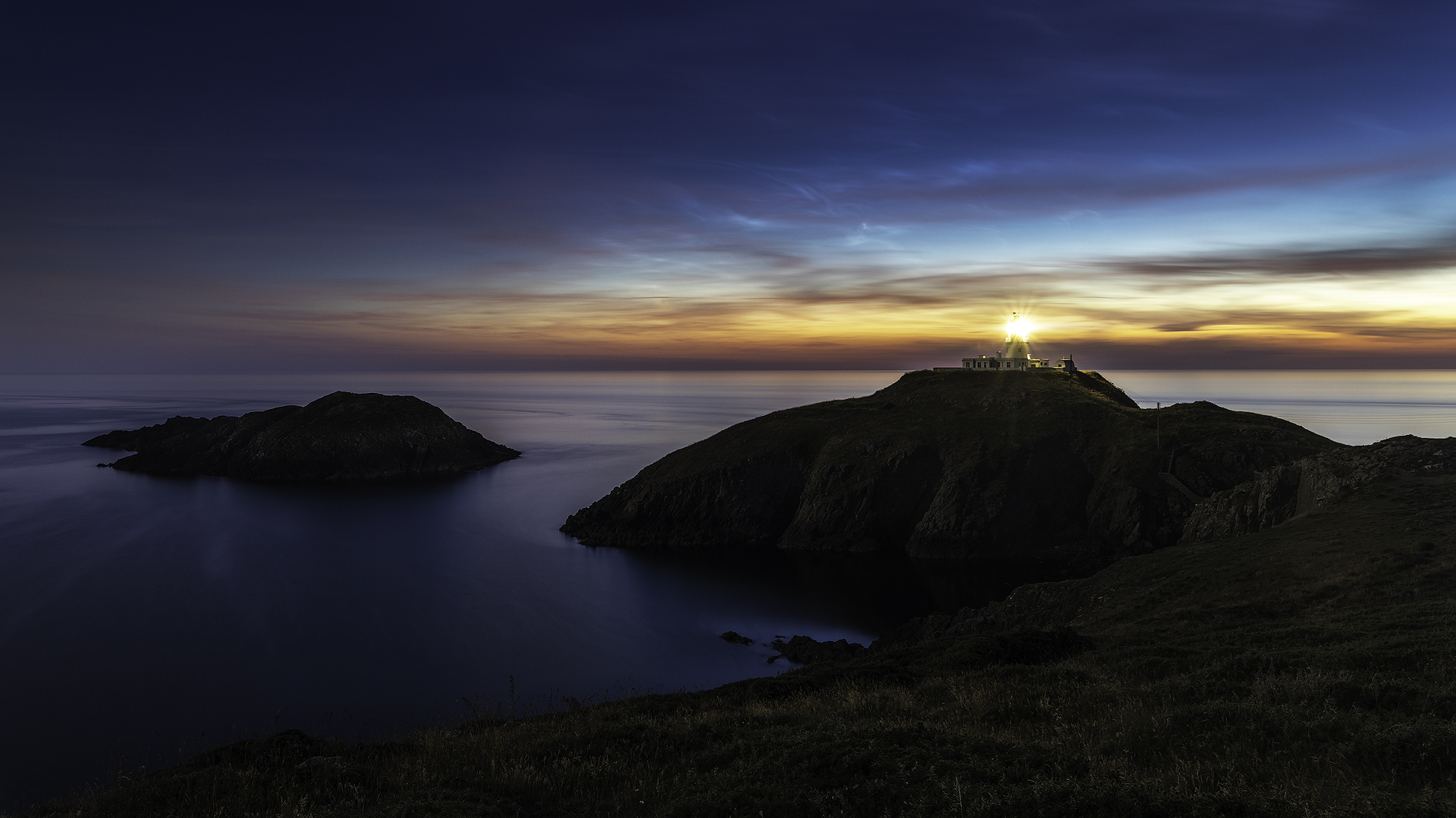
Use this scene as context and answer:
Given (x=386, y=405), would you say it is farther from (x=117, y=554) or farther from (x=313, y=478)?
(x=117, y=554)

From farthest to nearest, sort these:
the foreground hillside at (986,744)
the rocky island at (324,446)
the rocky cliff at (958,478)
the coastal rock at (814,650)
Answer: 1. the rocky island at (324,446)
2. the rocky cliff at (958,478)
3. the coastal rock at (814,650)
4. the foreground hillside at (986,744)

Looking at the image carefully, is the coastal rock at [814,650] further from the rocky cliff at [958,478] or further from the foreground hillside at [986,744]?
the rocky cliff at [958,478]

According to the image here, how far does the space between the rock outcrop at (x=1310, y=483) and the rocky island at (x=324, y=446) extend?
10602 cm

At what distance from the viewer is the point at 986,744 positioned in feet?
34.4

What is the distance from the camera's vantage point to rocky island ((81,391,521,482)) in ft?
372

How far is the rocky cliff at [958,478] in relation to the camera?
210ft

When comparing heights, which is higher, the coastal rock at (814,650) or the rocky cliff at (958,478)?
the rocky cliff at (958,478)

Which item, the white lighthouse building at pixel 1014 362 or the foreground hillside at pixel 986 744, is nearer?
the foreground hillside at pixel 986 744

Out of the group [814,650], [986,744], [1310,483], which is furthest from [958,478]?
[986,744]

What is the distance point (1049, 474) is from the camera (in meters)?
70.4

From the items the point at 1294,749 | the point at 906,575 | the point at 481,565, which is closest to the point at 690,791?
the point at 1294,749

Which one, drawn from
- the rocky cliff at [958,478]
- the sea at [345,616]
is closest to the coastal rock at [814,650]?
the sea at [345,616]

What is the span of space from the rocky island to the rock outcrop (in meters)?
106

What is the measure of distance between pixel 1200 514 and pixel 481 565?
61243 millimetres
